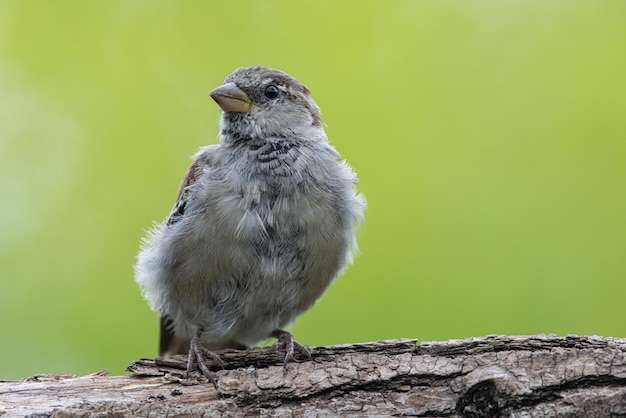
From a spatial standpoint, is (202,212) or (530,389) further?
(202,212)

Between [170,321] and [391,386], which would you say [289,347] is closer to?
[391,386]

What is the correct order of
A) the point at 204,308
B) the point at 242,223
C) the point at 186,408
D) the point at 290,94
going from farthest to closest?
the point at 290,94 < the point at 204,308 < the point at 242,223 < the point at 186,408

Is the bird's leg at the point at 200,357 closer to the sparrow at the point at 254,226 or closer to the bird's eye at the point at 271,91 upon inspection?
the sparrow at the point at 254,226

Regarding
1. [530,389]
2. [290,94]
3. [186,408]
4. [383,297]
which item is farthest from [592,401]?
[290,94]

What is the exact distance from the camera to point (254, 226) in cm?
467

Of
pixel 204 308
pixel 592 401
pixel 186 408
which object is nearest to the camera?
pixel 592 401

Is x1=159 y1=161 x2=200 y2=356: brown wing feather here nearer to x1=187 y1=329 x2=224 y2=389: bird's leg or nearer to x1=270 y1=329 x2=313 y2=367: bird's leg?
x1=187 y1=329 x2=224 y2=389: bird's leg

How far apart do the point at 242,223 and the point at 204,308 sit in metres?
0.73

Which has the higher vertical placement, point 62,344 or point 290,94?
point 290,94

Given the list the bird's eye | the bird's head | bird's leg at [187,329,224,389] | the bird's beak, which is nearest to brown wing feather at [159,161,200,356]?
the bird's head

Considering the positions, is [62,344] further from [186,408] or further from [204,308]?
[186,408]

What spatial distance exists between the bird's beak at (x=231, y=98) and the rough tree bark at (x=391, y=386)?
1760mm

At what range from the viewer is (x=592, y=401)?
3.70 metres

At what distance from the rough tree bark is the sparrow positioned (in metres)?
0.36
